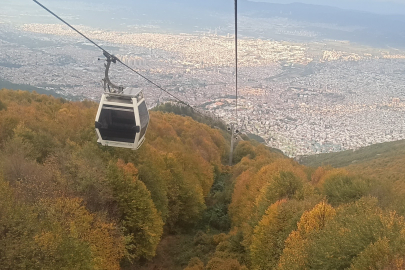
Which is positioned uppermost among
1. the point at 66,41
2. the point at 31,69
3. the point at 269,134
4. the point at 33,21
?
the point at 33,21

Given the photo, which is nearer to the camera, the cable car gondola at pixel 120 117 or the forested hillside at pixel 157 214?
the cable car gondola at pixel 120 117

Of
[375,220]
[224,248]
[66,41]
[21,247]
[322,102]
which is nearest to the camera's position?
[21,247]

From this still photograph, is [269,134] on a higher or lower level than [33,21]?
lower

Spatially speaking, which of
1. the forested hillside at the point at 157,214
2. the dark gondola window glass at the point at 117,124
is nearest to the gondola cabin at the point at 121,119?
the dark gondola window glass at the point at 117,124

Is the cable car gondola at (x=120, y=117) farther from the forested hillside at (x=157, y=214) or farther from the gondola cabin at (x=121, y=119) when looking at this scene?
the forested hillside at (x=157, y=214)

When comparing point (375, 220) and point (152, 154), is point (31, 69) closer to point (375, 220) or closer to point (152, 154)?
point (152, 154)

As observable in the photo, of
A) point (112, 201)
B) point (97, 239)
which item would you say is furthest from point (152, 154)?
point (97, 239)

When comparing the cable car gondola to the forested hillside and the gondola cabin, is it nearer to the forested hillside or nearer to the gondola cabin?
the gondola cabin
